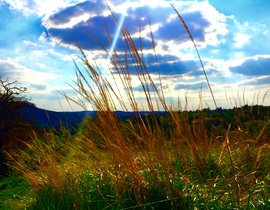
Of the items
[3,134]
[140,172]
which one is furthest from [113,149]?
[3,134]

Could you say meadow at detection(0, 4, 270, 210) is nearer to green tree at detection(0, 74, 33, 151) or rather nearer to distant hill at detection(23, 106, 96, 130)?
distant hill at detection(23, 106, 96, 130)

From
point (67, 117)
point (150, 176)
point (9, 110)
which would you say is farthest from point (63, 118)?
point (9, 110)

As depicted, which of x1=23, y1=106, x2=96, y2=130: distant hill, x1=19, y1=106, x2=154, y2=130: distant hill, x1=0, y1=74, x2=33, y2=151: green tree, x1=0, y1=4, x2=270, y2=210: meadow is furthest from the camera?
x1=0, y1=74, x2=33, y2=151: green tree

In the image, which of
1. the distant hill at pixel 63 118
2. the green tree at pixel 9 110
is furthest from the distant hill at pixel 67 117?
the green tree at pixel 9 110

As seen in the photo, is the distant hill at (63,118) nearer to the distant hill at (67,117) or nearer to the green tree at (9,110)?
the distant hill at (67,117)

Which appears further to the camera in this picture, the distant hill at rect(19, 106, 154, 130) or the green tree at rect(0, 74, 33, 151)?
the green tree at rect(0, 74, 33, 151)

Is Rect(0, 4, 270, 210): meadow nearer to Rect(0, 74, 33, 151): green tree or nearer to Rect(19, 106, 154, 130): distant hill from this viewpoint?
Rect(19, 106, 154, 130): distant hill

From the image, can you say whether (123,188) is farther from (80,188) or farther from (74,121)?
(74,121)

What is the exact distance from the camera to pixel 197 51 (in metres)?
3.30

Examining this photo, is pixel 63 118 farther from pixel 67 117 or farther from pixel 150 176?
pixel 150 176

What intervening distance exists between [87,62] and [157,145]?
0.98 meters

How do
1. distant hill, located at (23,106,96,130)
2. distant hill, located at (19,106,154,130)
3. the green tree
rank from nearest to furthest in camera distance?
distant hill, located at (19,106,154,130) → distant hill, located at (23,106,96,130) → the green tree

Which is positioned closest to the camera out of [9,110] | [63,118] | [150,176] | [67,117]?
[150,176]

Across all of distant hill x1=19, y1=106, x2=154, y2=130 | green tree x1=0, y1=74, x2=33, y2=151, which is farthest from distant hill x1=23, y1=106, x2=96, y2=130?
green tree x1=0, y1=74, x2=33, y2=151
